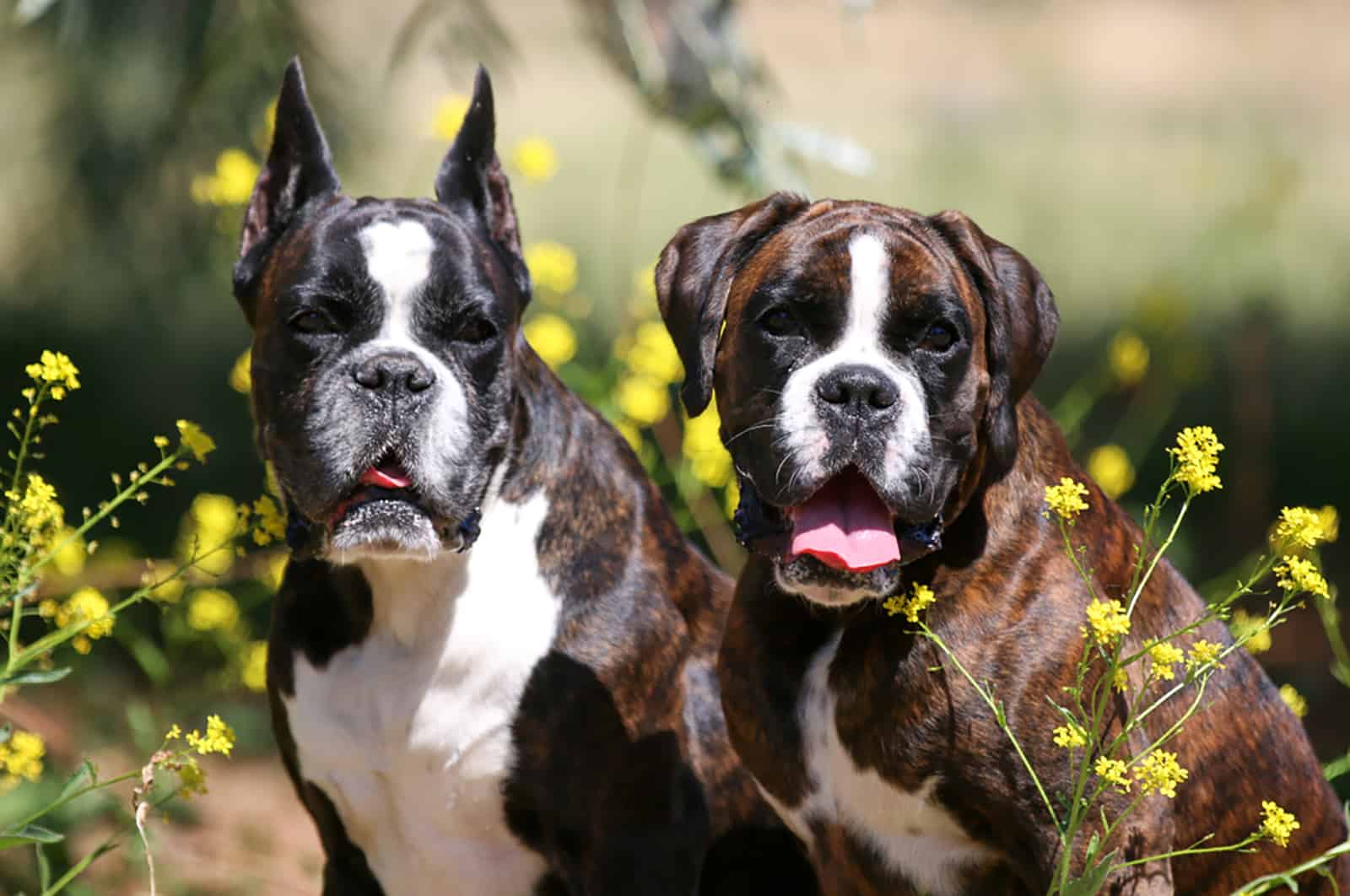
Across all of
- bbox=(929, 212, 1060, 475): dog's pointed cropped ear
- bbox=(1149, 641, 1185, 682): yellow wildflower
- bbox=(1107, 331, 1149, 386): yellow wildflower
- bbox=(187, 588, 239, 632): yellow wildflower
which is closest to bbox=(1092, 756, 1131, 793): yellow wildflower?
bbox=(1149, 641, 1185, 682): yellow wildflower

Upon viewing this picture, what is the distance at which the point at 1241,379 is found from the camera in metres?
8.54

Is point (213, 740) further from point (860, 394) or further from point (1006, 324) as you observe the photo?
point (1006, 324)

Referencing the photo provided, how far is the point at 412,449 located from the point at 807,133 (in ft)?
8.54

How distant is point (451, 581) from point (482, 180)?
0.85 m

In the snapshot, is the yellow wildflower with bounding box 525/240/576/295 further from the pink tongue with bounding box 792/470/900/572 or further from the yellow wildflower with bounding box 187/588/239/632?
the pink tongue with bounding box 792/470/900/572

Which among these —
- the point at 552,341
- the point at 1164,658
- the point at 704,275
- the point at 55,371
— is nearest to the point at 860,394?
the point at 704,275

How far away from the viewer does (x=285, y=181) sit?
3799 mm

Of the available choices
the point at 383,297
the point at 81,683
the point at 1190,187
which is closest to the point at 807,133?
the point at 383,297

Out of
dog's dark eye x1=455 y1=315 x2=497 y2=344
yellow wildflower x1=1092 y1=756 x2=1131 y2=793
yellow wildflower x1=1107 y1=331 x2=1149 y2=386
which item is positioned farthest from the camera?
yellow wildflower x1=1107 y1=331 x2=1149 y2=386

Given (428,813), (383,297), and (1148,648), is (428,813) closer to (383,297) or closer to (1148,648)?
(383,297)

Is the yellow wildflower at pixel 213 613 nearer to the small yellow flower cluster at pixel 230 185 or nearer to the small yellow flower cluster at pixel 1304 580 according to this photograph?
the small yellow flower cluster at pixel 230 185

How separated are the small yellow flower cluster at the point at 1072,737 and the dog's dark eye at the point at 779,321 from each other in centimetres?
83

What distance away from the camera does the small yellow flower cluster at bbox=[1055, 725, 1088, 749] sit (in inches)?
111

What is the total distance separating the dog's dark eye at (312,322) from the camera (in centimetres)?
351
